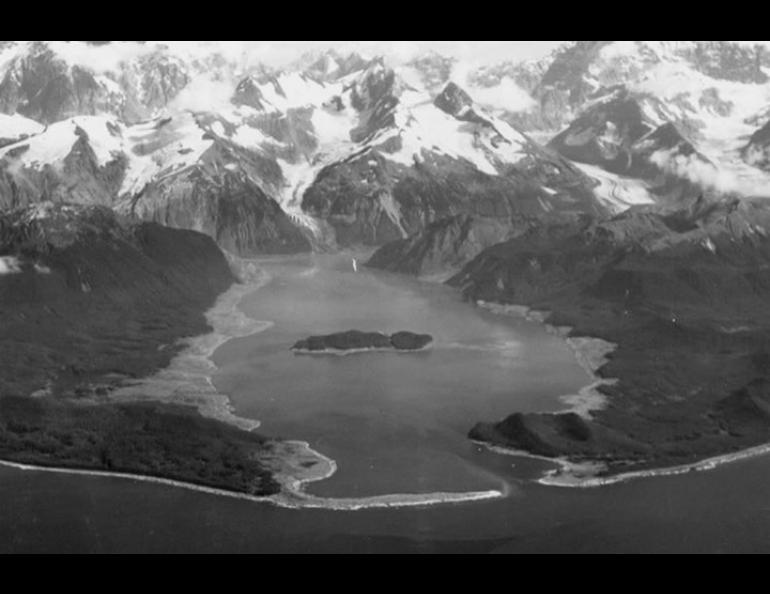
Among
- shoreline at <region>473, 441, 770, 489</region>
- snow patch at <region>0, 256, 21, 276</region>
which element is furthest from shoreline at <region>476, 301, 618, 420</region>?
snow patch at <region>0, 256, 21, 276</region>

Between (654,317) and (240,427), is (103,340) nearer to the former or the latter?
(240,427)

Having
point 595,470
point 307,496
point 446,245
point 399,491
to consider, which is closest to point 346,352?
point 595,470

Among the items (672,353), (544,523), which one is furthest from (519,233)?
(544,523)

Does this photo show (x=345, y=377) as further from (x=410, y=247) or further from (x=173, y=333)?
(x=410, y=247)

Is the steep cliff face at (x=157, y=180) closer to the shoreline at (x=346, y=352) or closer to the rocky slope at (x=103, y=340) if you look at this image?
the rocky slope at (x=103, y=340)

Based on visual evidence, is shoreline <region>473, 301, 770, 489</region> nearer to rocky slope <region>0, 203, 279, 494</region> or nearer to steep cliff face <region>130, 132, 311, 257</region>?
rocky slope <region>0, 203, 279, 494</region>

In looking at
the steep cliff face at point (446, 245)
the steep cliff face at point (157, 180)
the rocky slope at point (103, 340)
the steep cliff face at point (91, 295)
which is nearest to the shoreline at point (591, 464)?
the rocky slope at point (103, 340)
